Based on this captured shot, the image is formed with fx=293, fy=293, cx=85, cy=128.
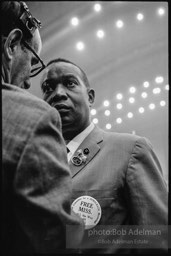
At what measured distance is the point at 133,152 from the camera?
127 cm

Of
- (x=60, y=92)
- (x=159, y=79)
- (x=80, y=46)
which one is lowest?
(x=60, y=92)

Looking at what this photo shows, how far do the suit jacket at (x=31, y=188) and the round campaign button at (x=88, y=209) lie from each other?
47cm

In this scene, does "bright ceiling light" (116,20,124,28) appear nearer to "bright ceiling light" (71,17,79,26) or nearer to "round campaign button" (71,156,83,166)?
"bright ceiling light" (71,17,79,26)

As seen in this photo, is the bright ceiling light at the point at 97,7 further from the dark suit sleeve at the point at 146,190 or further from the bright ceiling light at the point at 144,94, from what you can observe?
the dark suit sleeve at the point at 146,190

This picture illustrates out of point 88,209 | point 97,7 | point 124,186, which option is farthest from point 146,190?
point 97,7

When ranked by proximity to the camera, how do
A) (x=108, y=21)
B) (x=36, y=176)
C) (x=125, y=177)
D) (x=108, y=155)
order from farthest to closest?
(x=108, y=21), (x=108, y=155), (x=125, y=177), (x=36, y=176)

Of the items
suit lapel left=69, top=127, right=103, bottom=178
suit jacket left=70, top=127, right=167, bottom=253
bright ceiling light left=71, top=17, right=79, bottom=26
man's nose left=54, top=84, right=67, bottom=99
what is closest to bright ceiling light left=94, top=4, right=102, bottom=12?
bright ceiling light left=71, top=17, right=79, bottom=26

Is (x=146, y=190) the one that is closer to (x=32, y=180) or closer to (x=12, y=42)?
(x=32, y=180)

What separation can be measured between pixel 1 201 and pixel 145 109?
8037mm

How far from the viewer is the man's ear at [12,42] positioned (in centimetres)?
91

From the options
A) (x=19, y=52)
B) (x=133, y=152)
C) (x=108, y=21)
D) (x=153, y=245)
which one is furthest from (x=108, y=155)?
(x=108, y=21)

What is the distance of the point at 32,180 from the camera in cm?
65

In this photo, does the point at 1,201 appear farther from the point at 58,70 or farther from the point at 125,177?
the point at 58,70

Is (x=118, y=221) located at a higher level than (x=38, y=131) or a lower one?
lower
